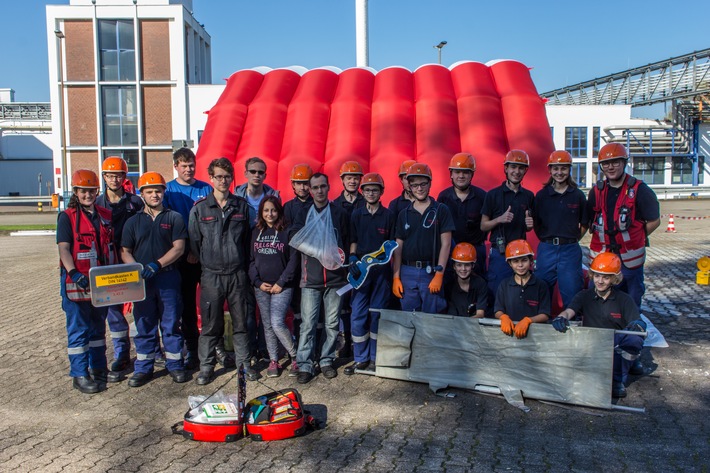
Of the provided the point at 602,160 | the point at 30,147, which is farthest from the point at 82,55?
the point at 602,160

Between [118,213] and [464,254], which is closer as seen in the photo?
[464,254]

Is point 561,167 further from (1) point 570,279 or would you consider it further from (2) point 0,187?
(2) point 0,187

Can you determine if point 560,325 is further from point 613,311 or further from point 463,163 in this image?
point 463,163

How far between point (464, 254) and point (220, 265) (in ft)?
6.86

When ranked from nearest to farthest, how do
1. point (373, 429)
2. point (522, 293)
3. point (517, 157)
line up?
point (373, 429) → point (522, 293) → point (517, 157)

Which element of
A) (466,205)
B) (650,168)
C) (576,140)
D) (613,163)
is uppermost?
(576,140)

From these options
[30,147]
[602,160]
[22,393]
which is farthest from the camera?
[30,147]

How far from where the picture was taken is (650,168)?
123ft

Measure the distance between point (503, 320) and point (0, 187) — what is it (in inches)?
2044

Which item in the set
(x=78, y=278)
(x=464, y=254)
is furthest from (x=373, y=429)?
(x=78, y=278)

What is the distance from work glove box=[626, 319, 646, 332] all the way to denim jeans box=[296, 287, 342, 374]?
236 cm

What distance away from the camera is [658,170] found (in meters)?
37.7

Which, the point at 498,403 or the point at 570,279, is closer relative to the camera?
the point at 498,403

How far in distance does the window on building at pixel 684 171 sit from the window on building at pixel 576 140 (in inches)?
268
